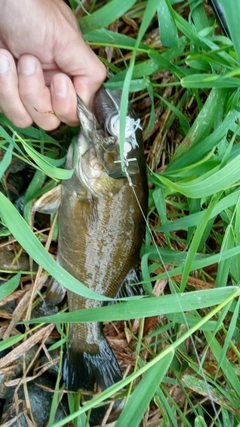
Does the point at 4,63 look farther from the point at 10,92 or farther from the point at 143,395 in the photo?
the point at 143,395

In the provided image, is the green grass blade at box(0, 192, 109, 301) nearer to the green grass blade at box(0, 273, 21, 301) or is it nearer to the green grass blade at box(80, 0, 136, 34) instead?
the green grass blade at box(0, 273, 21, 301)

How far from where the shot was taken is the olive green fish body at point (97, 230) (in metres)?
1.60

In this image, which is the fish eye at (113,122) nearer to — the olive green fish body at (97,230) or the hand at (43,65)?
the olive green fish body at (97,230)

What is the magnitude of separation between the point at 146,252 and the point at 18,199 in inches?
24.2

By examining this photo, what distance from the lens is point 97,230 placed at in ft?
5.57

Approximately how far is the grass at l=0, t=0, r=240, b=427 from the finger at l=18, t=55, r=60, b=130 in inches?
5.4

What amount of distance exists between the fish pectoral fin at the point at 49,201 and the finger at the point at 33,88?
317 mm

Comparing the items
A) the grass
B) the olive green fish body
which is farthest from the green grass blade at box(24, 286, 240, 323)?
the olive green fish body

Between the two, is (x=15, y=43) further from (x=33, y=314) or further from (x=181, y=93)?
(x=33, y=314)

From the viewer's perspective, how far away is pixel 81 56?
5.16 ft

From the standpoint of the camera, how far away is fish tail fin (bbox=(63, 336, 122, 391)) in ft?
5.91

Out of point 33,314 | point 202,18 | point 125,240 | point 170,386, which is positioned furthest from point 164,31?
point 170,386

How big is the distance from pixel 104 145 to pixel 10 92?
1.24 ft

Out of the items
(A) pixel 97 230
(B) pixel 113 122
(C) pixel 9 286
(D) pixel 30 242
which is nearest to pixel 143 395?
(D) pixel 30 242
